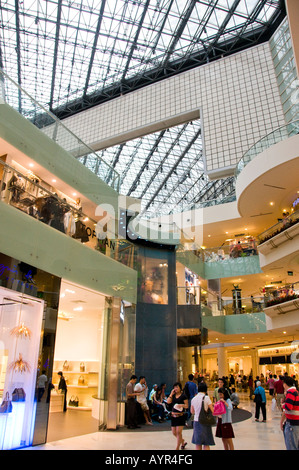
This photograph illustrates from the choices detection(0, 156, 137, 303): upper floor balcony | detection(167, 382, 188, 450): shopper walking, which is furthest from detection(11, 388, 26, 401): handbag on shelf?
detection(167, 382, 188, 450): shopper walking

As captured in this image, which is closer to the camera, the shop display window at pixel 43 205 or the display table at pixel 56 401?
the shop display window at pixel 43 205

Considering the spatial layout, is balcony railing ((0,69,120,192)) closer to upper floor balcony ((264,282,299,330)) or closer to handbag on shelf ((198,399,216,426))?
handbag on shelf ((198,399,216,426))

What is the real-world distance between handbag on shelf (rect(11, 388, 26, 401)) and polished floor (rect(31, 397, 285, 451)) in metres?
0.97

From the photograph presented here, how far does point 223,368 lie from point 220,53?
23.1 m

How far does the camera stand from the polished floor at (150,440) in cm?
779

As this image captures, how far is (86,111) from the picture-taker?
27469 mm

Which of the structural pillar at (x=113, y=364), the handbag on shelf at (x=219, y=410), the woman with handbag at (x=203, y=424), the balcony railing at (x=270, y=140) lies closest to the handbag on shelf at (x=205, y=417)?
the woman with handbag at (x=203, y=424)

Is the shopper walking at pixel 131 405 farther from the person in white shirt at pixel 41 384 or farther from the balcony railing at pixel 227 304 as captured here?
the balcony railing at pixel 227 304

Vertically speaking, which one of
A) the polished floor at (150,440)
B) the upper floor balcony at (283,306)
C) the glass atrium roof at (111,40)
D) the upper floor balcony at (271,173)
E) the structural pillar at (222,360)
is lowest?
the polished floor at (150,440)

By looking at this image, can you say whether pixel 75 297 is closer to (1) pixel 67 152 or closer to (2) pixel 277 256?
(1) pixel 67 152

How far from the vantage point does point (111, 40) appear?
2386cm

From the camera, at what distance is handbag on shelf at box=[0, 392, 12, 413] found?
6.89 meters
